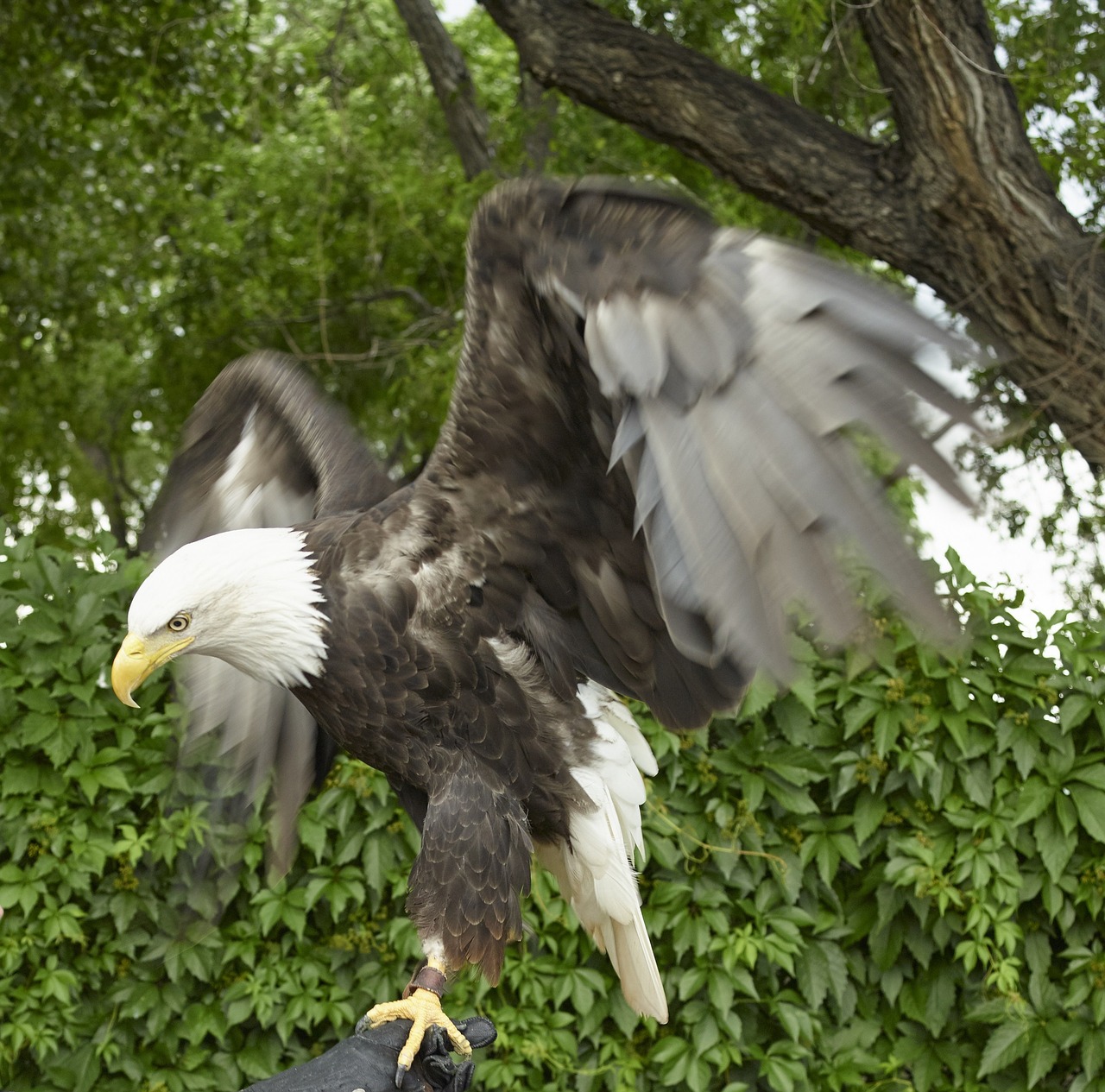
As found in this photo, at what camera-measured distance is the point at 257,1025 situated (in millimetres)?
3223

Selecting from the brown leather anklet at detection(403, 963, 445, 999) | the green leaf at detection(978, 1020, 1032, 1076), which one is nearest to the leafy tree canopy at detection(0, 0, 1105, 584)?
the brown leather anklet at detection(403, 963, 445, 999)

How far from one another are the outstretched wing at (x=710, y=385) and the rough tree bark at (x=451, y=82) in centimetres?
391

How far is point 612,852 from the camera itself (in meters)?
2.25

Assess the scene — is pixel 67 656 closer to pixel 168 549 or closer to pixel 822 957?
pixel 168 549

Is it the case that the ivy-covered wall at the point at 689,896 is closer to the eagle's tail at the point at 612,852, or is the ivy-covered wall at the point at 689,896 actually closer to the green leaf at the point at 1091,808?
the green leaf at the point at 1091,808

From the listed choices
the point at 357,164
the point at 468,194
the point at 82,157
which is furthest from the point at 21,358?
the point at 468,194

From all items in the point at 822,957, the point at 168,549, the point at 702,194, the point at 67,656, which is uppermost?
the point at 702,194

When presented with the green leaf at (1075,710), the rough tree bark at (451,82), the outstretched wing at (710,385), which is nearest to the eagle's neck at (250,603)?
the outstretched wing at (710,385)

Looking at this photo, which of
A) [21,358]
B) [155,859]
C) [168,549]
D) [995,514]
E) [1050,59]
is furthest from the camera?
[21,358]

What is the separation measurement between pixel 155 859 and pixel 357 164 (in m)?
5.30

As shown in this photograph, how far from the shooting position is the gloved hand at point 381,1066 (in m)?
1.78

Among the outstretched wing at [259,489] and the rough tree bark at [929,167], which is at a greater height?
the rough tree bark at [929,167]

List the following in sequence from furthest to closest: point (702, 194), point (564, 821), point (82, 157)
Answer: point (82, 157) → point (702, 194) → point (564, 821)

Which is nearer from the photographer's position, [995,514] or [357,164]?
[995,514]
